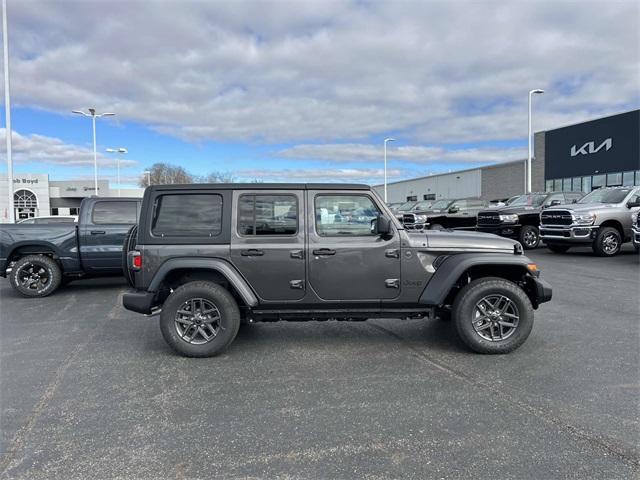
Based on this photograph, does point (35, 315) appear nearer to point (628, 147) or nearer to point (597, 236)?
point (597, 236)

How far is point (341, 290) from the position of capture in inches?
193

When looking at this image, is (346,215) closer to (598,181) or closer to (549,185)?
(598,181)

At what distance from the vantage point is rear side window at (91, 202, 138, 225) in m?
8.83

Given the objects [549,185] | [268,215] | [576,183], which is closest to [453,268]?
[268,215]

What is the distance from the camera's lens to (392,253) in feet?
16.0

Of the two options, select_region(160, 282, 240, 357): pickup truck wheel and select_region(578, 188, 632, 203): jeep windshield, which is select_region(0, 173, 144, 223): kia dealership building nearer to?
select_region(578, 188, 632, 203): jeep windshield

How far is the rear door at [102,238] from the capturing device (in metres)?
8.64

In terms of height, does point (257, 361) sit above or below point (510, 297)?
below

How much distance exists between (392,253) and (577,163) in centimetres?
3822

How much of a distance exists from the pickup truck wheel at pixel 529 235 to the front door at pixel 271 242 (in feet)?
42.4

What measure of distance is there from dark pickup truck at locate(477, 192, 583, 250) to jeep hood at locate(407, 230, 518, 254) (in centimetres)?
1112

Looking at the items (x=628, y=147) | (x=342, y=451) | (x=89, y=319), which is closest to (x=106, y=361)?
(x=89, y=319)

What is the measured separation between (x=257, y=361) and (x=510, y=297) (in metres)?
2.70

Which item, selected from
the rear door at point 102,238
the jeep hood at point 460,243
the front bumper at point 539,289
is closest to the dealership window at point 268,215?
the jeep hood at point 460,243
